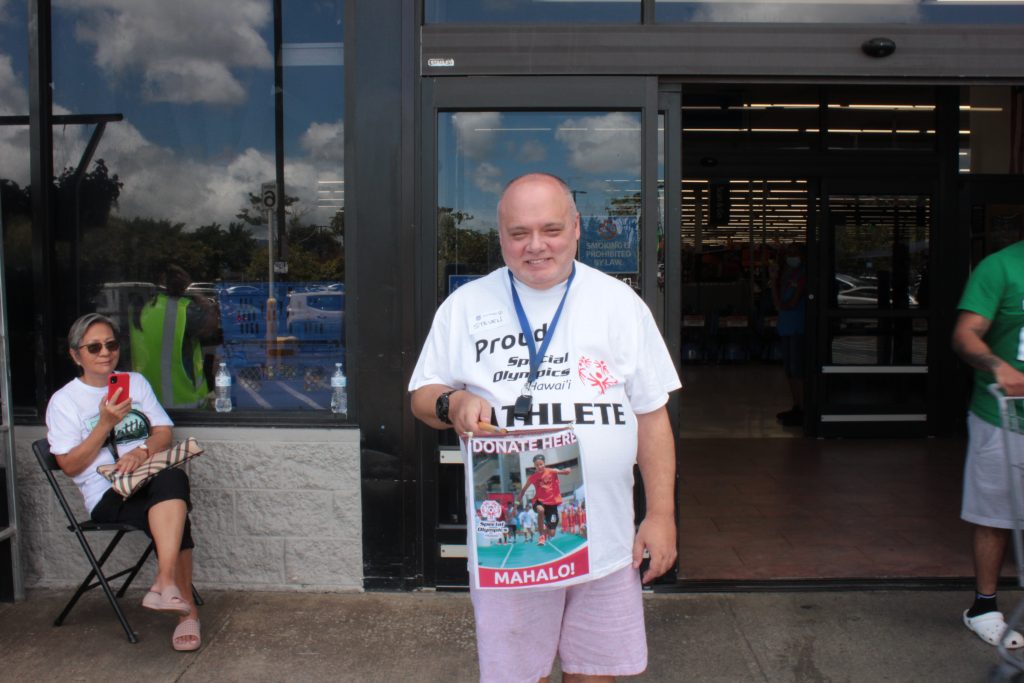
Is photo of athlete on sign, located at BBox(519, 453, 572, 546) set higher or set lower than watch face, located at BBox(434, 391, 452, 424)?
lower

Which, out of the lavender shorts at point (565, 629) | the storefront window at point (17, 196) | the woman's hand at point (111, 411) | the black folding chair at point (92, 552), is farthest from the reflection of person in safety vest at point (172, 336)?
the lavender shorts at point (565, 629)

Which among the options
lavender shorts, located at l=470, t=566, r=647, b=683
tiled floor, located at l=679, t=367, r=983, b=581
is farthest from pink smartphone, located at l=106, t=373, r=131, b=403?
tiled floor, located at l=679, t=367, r=983, b=581

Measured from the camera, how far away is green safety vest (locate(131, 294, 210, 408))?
15.1 feet

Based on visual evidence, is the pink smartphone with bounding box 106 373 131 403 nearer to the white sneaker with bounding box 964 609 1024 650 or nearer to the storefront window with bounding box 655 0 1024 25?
the storefront window with bounding box 655 0 1024 25

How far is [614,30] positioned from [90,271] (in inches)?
113

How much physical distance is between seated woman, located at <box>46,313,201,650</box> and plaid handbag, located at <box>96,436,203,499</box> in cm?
3

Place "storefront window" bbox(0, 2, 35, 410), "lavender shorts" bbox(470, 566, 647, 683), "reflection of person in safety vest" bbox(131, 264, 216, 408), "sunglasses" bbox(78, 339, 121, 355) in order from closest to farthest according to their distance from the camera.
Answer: "lavender shorts" bbox(470, 566, 647, 683), "sunglasses" bbox(78, 339, 121, 355), "storefront window" bbox(0, 2, 35, 410), "reflection of person in safety vest" bbox(131, 264, 216, 408)

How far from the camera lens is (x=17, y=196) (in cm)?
453

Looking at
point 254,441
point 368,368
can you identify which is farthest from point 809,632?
point 254,441

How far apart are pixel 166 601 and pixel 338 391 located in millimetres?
1226

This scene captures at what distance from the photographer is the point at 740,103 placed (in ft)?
29.2

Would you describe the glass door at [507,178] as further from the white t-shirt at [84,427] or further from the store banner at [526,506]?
the store banner at [526,506]

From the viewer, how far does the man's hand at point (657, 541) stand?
235cm

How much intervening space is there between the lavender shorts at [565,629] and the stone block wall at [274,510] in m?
2.01
